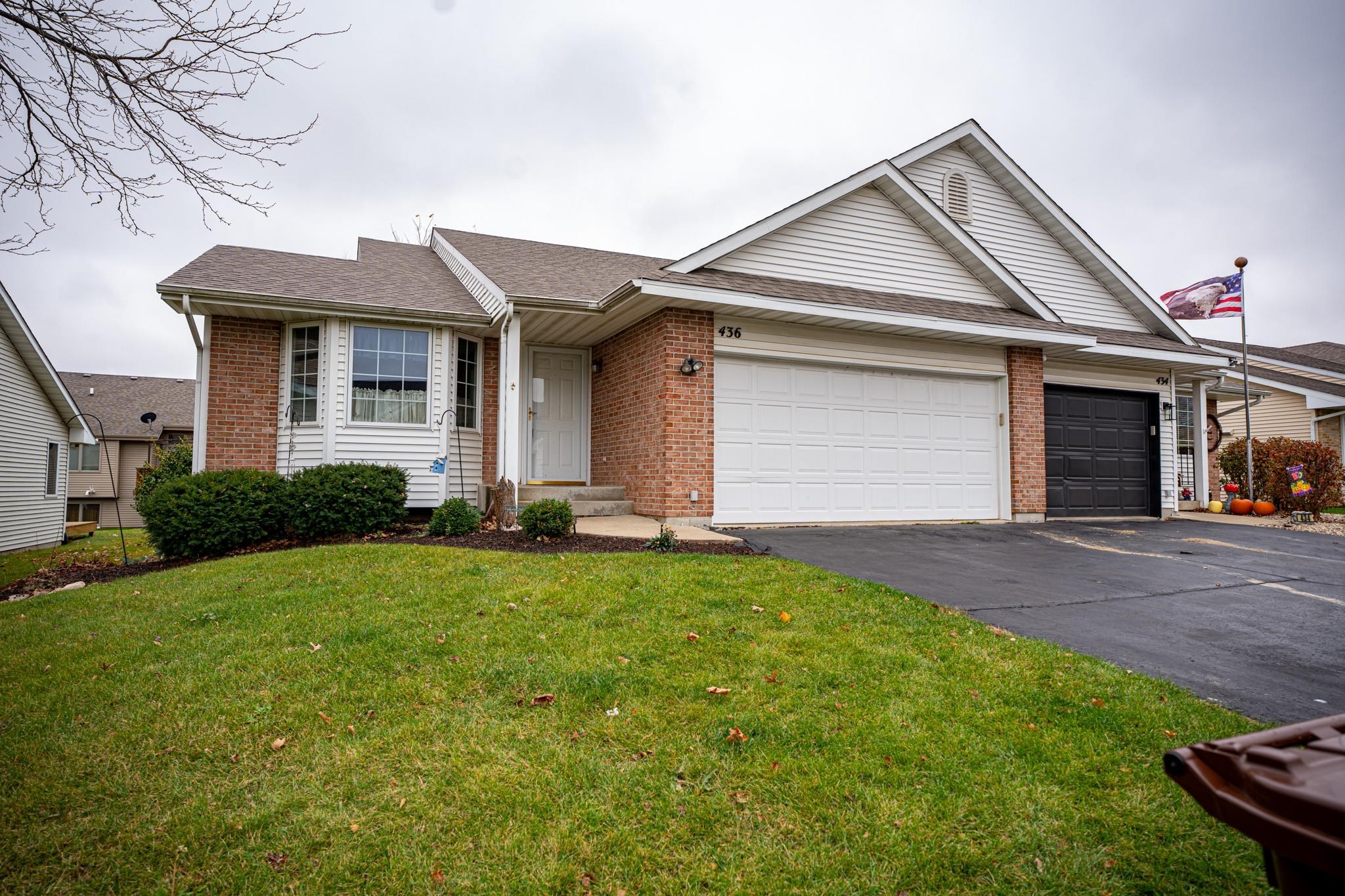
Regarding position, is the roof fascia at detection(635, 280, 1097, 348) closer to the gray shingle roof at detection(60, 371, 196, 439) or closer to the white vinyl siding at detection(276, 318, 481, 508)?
the white vinyl siding at detection(276, 318, 481, 508)

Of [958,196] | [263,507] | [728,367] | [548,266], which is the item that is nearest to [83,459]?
[263,507]

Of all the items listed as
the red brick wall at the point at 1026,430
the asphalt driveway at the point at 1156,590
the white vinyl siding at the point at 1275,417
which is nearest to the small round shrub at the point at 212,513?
the asphalt driveway at the point at 1156,590

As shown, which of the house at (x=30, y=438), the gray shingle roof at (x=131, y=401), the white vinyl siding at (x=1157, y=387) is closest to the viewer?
the white vinyl siding at (x=1157, y=387)

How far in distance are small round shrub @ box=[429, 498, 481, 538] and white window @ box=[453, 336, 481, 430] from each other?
2483mm

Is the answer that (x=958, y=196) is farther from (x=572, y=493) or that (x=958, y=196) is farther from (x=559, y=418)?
(x=572, y=493)

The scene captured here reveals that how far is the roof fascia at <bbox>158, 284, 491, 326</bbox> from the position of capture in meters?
9.01

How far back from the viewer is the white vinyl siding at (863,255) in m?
10.2

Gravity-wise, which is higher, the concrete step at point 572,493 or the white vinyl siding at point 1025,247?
the white vinyl siding at point 1025,247

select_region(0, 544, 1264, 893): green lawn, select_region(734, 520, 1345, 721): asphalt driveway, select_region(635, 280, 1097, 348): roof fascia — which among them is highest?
select_region(635, 280, 1097, 348): roof fascia

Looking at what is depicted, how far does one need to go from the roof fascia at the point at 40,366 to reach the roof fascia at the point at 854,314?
42.2ft

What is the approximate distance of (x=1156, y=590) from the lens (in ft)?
20.1

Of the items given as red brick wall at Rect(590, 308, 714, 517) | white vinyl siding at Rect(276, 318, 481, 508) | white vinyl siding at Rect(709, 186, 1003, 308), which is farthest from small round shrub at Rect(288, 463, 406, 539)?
white vinyl siding at Rect(709, 186, 1003, 308)

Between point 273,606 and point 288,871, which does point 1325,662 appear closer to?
point 288,871

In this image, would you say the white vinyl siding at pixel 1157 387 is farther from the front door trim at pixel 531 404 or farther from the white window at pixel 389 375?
the white window at pixel 389 375
